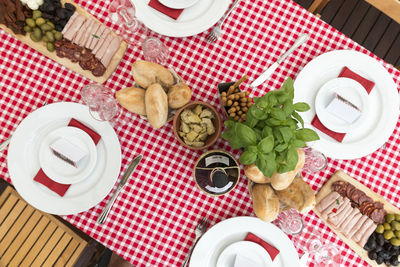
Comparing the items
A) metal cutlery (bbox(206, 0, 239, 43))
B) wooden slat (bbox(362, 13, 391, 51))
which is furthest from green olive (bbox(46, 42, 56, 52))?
wooden slat (bbox(362, 13, 391, 51))

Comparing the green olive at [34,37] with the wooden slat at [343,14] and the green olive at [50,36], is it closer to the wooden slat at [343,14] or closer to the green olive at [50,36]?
the green olive at [50,36]

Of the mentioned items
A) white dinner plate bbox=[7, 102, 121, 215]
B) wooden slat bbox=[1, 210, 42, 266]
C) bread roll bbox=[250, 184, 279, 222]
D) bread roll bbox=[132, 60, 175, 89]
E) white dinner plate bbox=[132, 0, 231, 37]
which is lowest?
wooden slat bbox=[1, 210, 42, 266]

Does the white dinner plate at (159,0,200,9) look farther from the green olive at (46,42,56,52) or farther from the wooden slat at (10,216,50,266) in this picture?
the wooden slat at (10,216,50,266)

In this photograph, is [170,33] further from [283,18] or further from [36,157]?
[36,157]

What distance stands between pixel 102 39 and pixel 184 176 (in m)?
0.73

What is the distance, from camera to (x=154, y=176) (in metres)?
1.46

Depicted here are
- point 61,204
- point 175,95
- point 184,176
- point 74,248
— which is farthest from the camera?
point 74,248

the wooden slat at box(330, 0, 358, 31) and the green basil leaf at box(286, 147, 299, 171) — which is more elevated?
the wooden slat at box(330, 0, 358, 31)

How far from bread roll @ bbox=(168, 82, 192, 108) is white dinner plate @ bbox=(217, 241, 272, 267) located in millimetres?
668

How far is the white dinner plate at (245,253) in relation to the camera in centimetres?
136

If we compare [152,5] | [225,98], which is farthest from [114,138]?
[152,5]

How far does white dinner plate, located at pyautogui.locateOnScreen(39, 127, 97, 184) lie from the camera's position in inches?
53.3

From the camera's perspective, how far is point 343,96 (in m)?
1.41

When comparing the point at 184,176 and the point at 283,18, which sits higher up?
the point at 283,18
